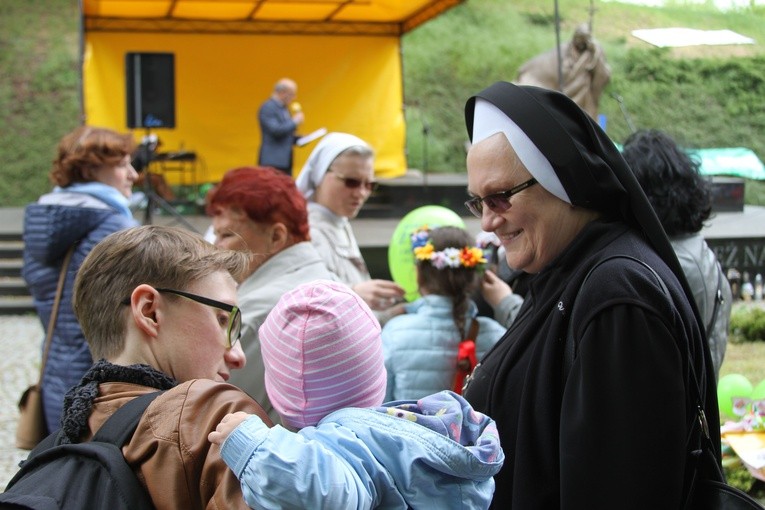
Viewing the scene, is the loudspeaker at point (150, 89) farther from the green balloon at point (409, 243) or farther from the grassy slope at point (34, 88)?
the grassy slope at point (34, 88)

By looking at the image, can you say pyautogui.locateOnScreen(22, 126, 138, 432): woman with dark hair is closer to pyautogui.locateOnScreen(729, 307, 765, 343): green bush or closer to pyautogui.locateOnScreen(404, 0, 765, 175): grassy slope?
pyautogui.locateOnScreen(729, 307, 765, 343): green bush

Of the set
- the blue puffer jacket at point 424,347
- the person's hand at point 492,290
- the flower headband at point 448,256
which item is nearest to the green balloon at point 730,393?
the person's hand at point 492,290

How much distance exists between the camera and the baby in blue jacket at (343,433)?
1216 millimetres

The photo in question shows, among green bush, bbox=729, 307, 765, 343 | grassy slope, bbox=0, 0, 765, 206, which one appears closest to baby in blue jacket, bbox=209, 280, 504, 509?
green bush, bbox=729, 307, 765, 343

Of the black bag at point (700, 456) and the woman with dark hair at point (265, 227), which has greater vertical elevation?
the woman with dark hair at point (265, 227)

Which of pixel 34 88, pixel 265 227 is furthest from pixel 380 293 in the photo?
pixel 34 88

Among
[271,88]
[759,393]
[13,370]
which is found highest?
[271,88]

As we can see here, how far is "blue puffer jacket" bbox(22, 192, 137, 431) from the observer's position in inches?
134

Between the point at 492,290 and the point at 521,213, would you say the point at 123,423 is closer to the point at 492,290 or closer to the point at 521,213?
the point at 521,213

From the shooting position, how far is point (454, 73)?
24328mm

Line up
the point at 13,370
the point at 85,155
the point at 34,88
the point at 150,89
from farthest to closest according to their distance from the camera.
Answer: the point at 34,88 → the point at 150,89 → the point at 13,370 → the point at 85,155

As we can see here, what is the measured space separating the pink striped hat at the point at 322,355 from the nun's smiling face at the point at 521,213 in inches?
20.1

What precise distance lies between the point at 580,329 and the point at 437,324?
1501 mm

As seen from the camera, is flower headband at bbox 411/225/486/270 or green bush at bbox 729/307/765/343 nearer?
flower headband at bbox 411/225/486/270
